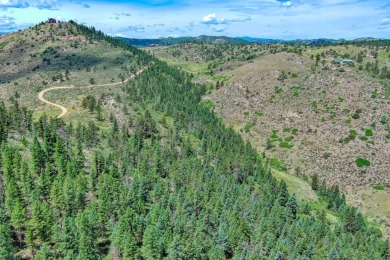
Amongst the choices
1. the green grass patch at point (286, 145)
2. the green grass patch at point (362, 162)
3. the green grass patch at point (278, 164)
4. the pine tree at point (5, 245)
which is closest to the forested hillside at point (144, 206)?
the pine tree at point (5, 245)

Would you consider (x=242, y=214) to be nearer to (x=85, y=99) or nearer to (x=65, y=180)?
(x=65, y=180)

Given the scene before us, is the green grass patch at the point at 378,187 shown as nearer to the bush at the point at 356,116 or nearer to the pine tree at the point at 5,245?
the bush at the point at 356,116

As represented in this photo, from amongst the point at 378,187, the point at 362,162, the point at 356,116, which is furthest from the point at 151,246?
the point at 356,116

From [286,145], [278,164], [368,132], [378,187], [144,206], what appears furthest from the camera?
[286,145]

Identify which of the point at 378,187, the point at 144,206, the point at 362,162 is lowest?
the point at 378,187

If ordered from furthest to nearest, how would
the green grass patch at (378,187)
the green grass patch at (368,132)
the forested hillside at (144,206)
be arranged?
1. the green grass patch at (368,132)
2. the green grass patch at (378,187)
3. the forested hillside at (144,206)

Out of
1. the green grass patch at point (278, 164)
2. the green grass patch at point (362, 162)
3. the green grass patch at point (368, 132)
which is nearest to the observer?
the green grass patch at point (362, 162)

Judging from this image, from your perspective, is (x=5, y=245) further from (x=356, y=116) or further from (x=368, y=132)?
(x=356, y=116)

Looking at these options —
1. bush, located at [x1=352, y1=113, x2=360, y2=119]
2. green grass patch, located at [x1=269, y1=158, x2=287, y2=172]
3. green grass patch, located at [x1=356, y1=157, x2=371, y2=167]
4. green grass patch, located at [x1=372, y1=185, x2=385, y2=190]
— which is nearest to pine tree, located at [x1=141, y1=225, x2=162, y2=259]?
green grass patch, located at [x1=269, y1=158, x2=287, y2=172]
